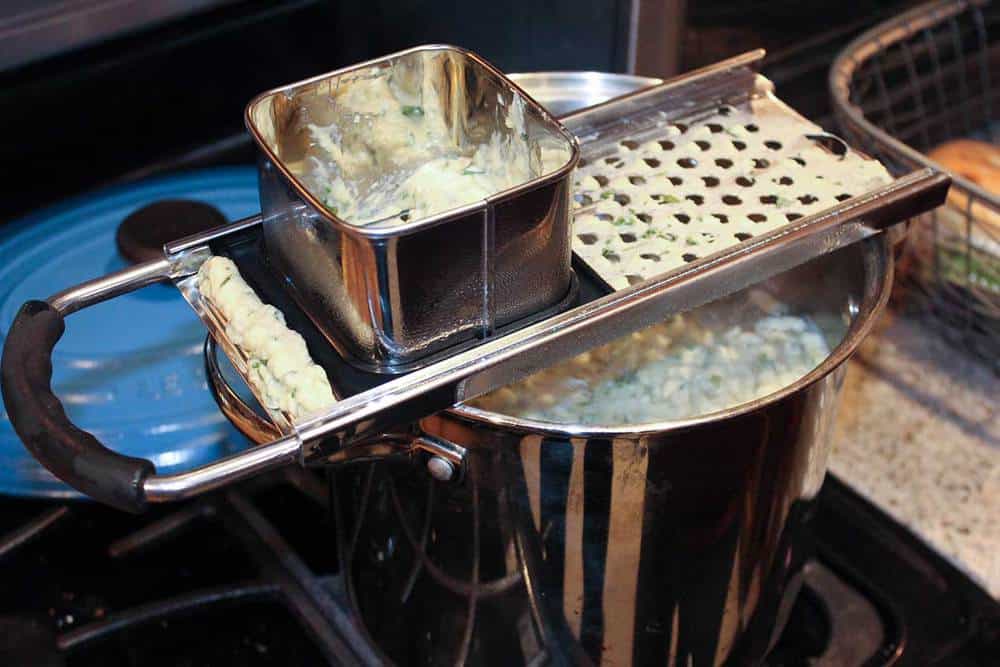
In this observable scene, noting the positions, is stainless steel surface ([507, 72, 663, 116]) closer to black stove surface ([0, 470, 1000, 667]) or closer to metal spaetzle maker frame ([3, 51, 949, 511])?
metal spaetzle maker frame ([3, 51, 949, 511])

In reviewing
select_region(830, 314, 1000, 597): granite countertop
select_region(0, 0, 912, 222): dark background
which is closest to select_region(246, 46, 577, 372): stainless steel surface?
select_region(0, 0, 912, 222): dark background

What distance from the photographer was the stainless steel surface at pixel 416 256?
0.45 meters

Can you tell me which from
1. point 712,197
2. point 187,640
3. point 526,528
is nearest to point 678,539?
point 526,528

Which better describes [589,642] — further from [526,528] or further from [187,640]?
[187,640]

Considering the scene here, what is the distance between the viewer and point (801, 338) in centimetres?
68

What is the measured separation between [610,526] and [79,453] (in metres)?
0.24

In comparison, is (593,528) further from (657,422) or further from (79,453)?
(79,453)

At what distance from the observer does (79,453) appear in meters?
0.42

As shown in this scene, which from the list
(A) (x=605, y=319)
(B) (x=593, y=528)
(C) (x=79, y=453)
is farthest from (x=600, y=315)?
(C) (x=79, y=453)

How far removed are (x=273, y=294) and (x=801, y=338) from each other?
338 mm

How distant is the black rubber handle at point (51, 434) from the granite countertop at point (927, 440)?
0.58 meters

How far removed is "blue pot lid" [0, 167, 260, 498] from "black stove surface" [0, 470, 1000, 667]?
0.09m

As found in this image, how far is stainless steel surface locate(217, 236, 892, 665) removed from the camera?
488 millimetres

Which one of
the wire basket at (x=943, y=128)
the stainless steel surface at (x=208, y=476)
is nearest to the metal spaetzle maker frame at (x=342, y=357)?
the stainless steel surface at (x=208, y=476)
